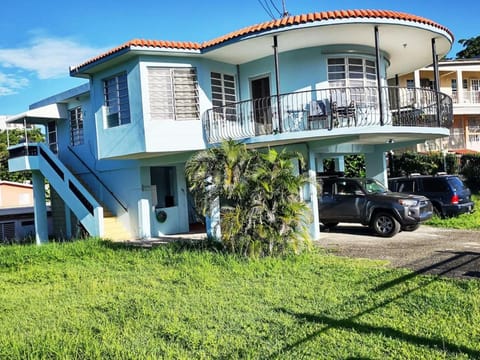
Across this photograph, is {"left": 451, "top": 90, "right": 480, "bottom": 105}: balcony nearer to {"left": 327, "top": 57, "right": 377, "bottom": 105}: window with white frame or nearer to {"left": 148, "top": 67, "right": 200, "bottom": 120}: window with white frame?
{"left": 327, "top": 57, "right": 377, "bottom": 105}: window with white frame

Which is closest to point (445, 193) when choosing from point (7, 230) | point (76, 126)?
point (76, 126)

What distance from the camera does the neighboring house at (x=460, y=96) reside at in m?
31.2

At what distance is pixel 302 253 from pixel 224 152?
2.97 meters

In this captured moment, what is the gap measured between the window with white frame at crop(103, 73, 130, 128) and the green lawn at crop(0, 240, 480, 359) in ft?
19.5

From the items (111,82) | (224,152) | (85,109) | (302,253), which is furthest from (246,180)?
(85,109)

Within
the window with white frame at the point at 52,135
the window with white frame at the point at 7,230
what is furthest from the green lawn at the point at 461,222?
the window with white frame at the point at 7,230

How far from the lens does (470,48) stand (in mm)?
51188

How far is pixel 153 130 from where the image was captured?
531 inches

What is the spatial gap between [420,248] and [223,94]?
309 inches

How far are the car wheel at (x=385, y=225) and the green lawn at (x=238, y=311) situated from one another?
377 cm

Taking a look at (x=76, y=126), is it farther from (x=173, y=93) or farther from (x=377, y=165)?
(x=377, y=165)

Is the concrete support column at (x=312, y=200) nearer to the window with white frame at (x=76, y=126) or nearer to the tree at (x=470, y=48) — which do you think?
the window with white frame at (x=76, y=126)

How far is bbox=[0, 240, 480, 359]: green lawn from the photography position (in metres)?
5.20

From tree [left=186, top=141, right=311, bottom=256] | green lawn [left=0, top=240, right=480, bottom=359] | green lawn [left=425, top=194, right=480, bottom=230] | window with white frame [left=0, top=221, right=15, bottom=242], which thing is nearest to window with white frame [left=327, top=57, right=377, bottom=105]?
tree [left=186, top=141, right=311, bottom=256]
